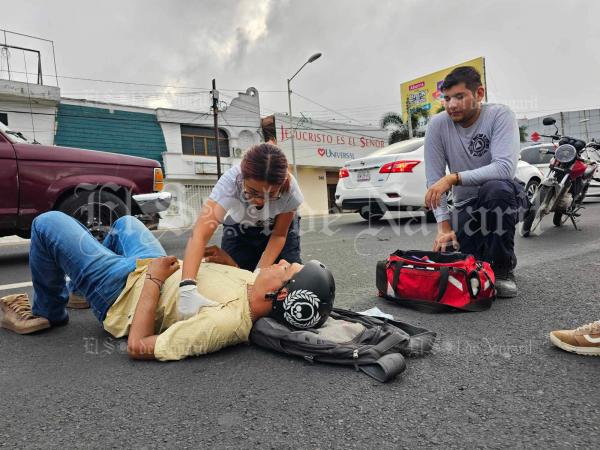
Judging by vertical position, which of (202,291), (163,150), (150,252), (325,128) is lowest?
(202,291)

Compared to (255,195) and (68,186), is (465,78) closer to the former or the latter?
(255,195)

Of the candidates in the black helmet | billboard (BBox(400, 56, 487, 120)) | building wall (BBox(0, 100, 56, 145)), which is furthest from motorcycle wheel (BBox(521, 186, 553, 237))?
billboard (BBox(400, 56, 487, 120))

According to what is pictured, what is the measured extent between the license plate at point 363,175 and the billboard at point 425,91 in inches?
1123

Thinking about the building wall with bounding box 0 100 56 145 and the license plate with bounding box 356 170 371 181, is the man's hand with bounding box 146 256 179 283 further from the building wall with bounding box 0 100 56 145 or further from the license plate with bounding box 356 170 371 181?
the building wall with bounding box 0 100 56 145

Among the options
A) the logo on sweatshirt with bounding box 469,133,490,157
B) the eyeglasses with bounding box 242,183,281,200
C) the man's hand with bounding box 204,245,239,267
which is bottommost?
the man's hand with bounding box 204,245,239,267

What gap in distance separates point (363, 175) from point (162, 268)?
5.68 m

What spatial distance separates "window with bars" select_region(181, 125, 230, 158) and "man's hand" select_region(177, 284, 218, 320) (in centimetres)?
1943

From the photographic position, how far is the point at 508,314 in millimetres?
2402

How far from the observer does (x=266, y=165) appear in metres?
2.18

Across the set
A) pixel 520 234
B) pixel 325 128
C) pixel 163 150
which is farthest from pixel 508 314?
pixel 325 128

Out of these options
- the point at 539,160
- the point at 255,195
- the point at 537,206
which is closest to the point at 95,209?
the point at 255,195

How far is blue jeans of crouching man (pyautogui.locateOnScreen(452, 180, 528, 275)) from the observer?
2.83 meters

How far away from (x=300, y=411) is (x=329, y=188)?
26064 mm

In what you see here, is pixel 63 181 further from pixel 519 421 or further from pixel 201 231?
pixel 519 421
